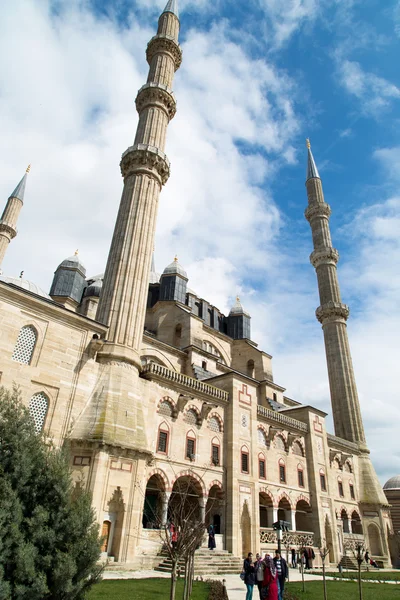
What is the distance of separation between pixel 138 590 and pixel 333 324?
3201 cm

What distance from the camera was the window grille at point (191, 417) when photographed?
20233 millimetres

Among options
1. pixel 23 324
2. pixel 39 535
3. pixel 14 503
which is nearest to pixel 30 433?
pixel 14 503

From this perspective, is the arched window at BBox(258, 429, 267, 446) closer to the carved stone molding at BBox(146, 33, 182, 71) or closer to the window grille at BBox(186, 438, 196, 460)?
the window grille at BBox(186, 438, 196, 460)

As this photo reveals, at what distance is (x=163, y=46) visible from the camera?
28891 millimetres

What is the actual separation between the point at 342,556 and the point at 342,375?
14366 mm

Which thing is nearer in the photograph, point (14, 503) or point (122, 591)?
point (14, 503)

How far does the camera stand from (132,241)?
20734 millimetres

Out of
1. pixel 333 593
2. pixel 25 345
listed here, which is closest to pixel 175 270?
pixel 25 345

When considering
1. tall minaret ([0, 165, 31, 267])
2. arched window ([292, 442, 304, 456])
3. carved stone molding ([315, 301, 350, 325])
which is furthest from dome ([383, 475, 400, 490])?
tall minaret ([0, 165, 31, 267])

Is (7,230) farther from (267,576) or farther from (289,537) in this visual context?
(267,576)

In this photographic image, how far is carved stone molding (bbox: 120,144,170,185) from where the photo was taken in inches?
911

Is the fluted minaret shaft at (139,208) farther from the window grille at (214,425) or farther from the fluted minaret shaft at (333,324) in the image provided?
the fluted minaret shaft at (333,324)

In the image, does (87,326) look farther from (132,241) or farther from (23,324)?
(132,241)

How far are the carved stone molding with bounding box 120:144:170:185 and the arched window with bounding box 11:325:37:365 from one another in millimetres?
11681
